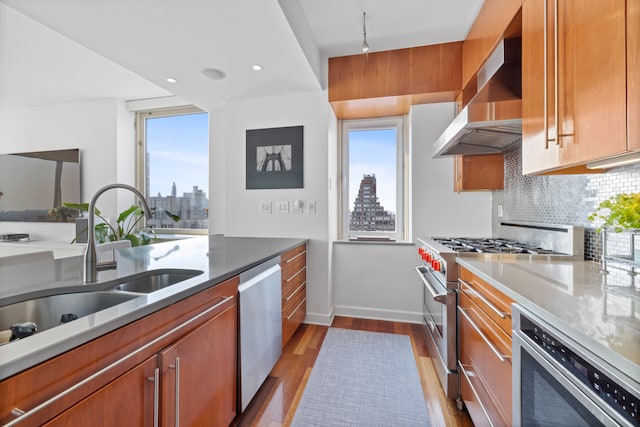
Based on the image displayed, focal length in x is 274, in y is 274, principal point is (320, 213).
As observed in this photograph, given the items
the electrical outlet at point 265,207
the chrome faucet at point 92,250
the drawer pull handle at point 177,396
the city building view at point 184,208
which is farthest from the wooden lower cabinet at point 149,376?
the city building view at point 184,208

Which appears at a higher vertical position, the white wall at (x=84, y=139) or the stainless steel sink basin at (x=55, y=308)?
the white wall at (x=84, y=139)

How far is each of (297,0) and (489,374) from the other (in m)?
2.38

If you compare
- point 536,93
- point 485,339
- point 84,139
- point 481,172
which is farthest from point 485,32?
point 84,139

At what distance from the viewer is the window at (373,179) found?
295 centimetres

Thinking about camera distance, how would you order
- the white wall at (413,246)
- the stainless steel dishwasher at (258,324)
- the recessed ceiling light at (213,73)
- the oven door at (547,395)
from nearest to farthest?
the oven door at (547,395) < the stainless steel dishwasher at (258,324) < the recessed ceiling light at (213,73) < the white wall at (413,246)

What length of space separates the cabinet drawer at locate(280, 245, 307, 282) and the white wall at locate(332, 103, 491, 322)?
1.47ft

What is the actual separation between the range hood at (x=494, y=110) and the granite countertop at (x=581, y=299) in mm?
731

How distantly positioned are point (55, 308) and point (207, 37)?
167 centimetres

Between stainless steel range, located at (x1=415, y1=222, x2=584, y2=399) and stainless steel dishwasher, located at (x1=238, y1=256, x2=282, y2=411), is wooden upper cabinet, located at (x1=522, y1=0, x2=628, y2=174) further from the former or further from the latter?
stainless steel dishwasher, located at (x1=238, y1=256, x2=282, y2=411)

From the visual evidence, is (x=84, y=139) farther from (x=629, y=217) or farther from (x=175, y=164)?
(x=629, y=217)

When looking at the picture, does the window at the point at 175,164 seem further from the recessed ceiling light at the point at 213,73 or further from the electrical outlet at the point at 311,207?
the electrical outlet at the point at 311,207

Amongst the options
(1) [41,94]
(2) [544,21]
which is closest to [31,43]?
(1) [41,94]

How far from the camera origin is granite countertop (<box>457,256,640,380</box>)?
0.57 meters

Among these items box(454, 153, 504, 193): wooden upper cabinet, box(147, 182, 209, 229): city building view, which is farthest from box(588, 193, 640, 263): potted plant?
box(147, 182, 209, 229): city building view
